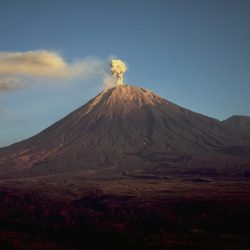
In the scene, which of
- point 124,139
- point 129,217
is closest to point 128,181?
point 129,217

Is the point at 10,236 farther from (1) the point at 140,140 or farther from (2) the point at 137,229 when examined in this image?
(1) the point at 140,140

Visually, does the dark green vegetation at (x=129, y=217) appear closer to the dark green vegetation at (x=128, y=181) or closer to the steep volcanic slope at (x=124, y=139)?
the dark green vegetation at (x=128, y=181)

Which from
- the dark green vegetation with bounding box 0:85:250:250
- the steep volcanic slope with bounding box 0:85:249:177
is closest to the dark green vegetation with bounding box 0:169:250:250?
the dark green vegetation with bounding box 0:85:250:250

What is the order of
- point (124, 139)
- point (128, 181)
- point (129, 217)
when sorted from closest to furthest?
point (129, 217) < point (128, 181) < point (124, 139)

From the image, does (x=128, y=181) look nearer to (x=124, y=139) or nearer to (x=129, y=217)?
(x=129, y=217)

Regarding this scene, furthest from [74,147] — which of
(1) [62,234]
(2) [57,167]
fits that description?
(1) [62,234]

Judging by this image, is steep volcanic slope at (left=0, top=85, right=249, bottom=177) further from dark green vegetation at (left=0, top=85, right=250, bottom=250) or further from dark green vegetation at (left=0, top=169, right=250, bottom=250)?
dark green vegetation at (left=0, top=169, right=250, bottom=250)
